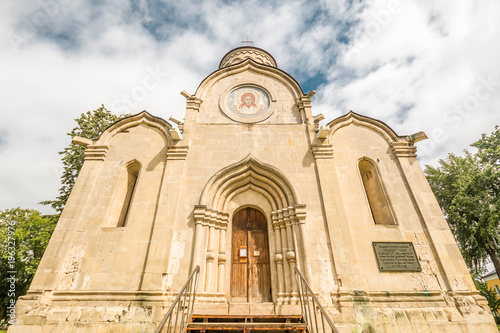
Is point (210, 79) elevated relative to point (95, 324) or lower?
elevated

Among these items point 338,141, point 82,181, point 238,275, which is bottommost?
point 238,275

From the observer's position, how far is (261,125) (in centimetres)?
899

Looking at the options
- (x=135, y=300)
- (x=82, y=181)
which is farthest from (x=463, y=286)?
(x=82, y=181)

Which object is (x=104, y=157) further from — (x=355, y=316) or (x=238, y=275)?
(x=355, y=316)

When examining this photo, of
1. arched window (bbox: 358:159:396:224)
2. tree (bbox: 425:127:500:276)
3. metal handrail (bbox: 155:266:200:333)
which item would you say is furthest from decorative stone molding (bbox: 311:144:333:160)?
tree (bbox: 425:127:500:276)

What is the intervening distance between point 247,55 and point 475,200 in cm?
1602

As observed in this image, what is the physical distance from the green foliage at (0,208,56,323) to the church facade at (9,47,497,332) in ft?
43.7

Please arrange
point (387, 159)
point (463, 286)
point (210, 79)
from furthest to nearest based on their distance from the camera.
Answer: point (210, 79) < point (387, 159) < point (463, 286)

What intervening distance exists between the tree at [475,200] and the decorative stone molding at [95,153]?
18.5 m

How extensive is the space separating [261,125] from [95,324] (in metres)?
7.71

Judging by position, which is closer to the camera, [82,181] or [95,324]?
[95,324]

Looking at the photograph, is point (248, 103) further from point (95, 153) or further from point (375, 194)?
point (95, 153)

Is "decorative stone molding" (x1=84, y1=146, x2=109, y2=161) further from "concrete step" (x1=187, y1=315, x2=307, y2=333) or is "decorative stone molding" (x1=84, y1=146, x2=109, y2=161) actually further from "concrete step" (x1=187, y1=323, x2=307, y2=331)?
"concrete step" (x1=187, y1=323, x2=307, y2=331)

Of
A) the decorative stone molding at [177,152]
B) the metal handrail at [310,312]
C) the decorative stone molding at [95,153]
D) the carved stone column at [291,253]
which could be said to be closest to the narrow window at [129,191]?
the decorative stone molding at [95,153]
